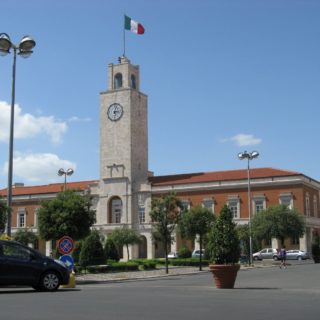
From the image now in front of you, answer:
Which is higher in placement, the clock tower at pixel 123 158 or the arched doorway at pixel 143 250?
the clock tower at pixel 123 158

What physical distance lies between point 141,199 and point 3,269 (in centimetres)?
6595

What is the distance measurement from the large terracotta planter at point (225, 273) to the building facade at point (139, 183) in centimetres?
5744

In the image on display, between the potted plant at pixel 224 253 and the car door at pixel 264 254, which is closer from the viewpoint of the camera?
the potted plant at pixel 224 253

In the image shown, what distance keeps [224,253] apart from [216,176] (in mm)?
62176

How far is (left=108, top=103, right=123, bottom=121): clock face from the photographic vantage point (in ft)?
276

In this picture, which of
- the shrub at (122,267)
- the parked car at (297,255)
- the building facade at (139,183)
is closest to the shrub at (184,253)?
the building facade at (139,183)

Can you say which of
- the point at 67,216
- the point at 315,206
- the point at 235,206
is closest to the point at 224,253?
the point at 67,216

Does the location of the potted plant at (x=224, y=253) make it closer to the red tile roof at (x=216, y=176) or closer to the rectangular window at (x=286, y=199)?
the rectangular window at (x=286, y=199)

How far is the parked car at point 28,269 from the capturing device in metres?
17.1

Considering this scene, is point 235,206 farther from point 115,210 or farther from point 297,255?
point 115,210

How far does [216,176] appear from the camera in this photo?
81.2 metres

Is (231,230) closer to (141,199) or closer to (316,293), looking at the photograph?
(316,293)

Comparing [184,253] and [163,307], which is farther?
[184,253]

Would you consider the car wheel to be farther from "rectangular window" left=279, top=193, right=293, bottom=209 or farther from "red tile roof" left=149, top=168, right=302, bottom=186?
"red tile roof" left=149, top=168, right=302, bottom=186
